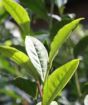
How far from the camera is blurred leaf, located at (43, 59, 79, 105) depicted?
605 millimetres

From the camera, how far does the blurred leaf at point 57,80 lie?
0.61 m

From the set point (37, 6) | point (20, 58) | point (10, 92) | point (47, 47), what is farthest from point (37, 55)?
point (10, 92)

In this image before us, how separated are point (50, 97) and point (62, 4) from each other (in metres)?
0.55

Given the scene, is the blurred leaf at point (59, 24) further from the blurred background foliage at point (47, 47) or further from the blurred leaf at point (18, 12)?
the blurred leaf at point (18, 12)

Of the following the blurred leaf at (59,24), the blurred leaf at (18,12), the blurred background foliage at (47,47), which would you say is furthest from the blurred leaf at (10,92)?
the blurred leaf at (18,12)

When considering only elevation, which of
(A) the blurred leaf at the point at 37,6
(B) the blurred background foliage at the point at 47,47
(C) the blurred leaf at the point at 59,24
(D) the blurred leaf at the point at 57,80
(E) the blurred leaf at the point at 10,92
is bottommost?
(E) the blurred leaf at the point at 10,92

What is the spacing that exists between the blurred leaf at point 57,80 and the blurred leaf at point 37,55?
0.03 metres

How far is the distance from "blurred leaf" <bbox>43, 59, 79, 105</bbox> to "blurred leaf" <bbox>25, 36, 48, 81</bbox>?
0.08 feet

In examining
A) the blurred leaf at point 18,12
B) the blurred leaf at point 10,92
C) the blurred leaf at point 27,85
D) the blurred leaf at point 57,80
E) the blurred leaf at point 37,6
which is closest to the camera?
the blurred leaf at point 57,80

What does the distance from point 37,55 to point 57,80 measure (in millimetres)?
63

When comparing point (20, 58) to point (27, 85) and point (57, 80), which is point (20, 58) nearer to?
point (57, 80)

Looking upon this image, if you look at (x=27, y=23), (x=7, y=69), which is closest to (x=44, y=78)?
(x=27, y=23)

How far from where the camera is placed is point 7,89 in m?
1.59

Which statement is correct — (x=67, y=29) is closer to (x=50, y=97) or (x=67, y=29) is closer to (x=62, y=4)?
(x=50, y=97)
